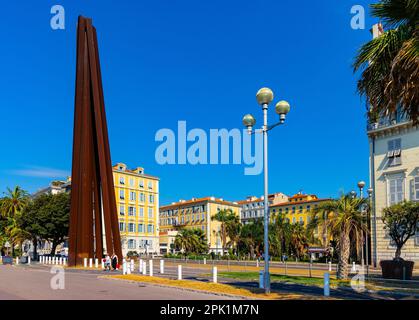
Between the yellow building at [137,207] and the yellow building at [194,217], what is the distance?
14.0 m

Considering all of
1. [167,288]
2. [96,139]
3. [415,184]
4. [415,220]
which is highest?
[96,139]

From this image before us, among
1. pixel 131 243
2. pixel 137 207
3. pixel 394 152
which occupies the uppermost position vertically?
pixel 394 152

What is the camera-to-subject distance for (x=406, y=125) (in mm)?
43031

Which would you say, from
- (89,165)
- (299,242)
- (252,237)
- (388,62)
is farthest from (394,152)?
(252,237)

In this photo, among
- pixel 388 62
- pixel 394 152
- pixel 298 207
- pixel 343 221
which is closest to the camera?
pixel 388 62

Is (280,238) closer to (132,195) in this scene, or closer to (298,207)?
(132,195)

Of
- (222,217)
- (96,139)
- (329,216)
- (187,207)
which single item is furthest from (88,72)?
(187,207)

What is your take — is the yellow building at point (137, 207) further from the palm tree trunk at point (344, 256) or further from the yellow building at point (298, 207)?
the palm tree trunk at point (344, 256)

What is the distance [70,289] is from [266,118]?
10.5 m

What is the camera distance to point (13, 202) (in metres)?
77.8

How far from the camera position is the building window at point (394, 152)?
145 feet

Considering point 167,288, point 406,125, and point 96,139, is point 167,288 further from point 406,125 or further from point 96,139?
point 406,125

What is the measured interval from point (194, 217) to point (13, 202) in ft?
175

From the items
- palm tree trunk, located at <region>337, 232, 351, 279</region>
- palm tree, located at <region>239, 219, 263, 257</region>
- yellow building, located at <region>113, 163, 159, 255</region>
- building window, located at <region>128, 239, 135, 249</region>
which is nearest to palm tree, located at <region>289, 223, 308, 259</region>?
palm tree, located at <region>239, 219, 263, 257</region>
